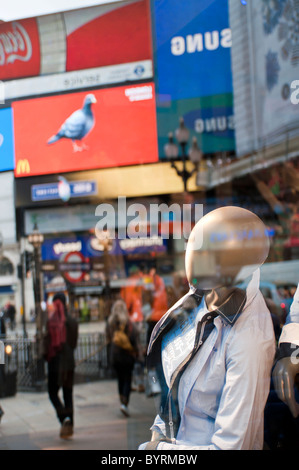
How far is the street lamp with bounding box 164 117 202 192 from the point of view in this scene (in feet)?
8.05

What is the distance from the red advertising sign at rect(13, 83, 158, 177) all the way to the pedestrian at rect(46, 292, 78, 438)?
79.3 inches

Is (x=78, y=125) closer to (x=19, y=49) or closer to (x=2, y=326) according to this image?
(x=19, y=49)

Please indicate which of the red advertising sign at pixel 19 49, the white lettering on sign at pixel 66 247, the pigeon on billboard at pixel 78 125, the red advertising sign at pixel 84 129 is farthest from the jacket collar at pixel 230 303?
the white lettering on sign at pixel 66 247

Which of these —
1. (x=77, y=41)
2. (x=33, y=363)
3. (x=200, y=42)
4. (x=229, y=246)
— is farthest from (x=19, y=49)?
(x=33, y=363)

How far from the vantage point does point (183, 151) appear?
2543mm

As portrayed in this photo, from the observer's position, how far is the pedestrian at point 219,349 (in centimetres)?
117

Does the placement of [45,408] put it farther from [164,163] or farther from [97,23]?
[97,23]

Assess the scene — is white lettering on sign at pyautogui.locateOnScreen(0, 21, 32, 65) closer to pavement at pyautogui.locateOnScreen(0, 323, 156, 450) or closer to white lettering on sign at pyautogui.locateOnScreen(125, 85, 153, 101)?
white lettering on sign at pyautogui.locateOnScreen(125, 85, 153, 101)

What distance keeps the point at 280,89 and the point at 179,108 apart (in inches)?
22.1

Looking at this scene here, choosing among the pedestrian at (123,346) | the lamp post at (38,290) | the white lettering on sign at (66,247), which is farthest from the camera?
the pedestrian at (123,346)

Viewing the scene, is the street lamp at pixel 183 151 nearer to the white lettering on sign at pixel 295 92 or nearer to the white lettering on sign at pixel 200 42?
the white lettering on sign at pixel 200 42

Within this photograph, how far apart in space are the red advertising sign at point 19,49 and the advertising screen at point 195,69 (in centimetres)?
61

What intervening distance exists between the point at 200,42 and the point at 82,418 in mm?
3417

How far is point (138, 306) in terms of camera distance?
13.3 ft
